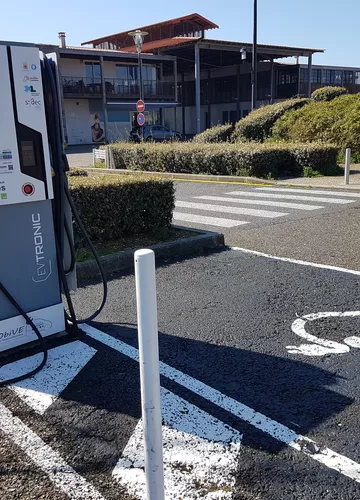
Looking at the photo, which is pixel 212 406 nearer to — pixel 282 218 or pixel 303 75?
pixel 282 218

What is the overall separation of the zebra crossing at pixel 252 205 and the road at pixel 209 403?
159 inches

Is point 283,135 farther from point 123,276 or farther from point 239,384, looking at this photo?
point 239,384

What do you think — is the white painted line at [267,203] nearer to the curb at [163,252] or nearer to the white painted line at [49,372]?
the curb at [163,252]

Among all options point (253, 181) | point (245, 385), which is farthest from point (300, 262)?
point (253, 181)

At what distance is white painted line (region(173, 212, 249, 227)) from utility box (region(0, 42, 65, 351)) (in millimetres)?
5225

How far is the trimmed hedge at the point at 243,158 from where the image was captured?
49.2ft

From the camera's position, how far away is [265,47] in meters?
42.0

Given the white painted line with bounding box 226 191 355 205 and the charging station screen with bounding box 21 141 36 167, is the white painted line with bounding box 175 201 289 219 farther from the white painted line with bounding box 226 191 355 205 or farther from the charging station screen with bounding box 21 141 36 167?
the charging station screen with bounding box 21 141 36 167

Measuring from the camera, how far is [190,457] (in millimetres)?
2617

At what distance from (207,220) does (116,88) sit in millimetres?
35755

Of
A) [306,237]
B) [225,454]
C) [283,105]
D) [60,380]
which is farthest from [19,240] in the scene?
[283,105]

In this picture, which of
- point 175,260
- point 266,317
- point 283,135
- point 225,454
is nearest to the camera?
point 225,454

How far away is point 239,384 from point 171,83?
4480 cm

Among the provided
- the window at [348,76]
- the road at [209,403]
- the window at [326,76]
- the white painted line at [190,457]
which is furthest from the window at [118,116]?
the white painted line at [190,457]
